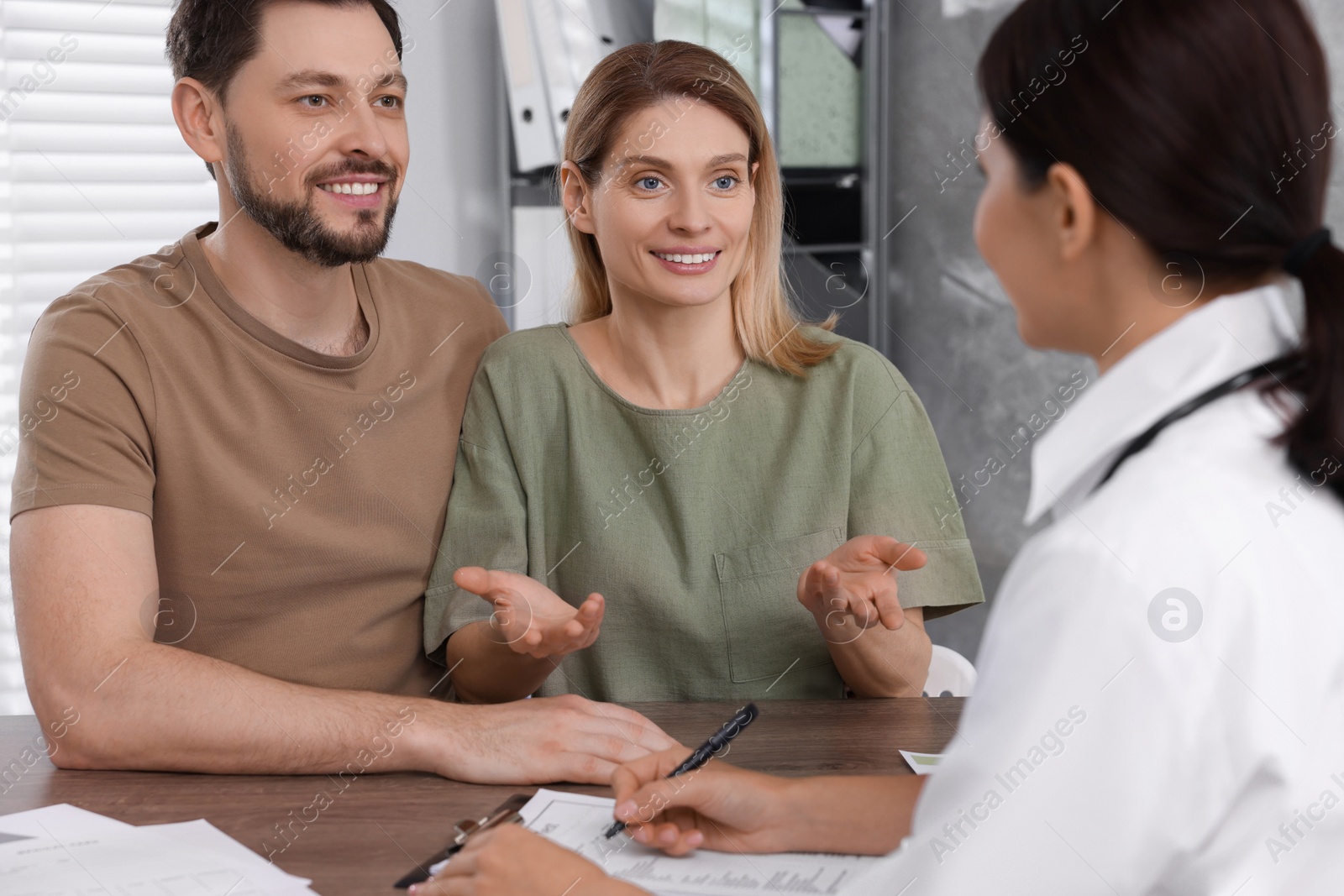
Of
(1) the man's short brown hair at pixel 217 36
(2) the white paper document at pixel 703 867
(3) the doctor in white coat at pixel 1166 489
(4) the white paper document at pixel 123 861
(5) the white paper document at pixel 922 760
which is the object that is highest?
(1) the man's short brown hair at pixel 217 36

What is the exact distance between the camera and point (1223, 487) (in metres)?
0.66

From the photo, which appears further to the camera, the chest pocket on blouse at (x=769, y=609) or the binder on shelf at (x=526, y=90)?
the binder on shelf at (x=526, y=90)

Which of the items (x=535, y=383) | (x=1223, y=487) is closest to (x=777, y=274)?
(x=535, y=383)

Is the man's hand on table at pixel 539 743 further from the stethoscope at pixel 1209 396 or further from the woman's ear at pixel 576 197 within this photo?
the woman's ear at pixel 576 197

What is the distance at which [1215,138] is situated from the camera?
71cm

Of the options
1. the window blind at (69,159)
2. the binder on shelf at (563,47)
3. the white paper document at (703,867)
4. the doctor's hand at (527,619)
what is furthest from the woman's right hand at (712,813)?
the window blind at (69,159)

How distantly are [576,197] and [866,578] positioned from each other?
789mm

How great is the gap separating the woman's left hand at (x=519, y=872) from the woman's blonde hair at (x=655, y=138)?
95 cm

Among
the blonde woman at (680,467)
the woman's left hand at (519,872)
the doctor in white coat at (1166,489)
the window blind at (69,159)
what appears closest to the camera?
the doctor in white coat at (1166,489)

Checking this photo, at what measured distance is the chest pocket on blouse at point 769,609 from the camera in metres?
1.60

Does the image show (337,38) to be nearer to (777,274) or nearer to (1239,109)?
(777,274)

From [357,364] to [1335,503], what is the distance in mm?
1285

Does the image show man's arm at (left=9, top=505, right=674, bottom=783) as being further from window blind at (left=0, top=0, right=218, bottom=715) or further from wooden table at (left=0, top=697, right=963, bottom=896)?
window blind at (left=0, top=0, right=218, bottom=715)

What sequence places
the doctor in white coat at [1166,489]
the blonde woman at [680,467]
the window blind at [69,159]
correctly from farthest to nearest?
the window blind at [69,159] < the blonde woman at [680,467] < the doctor in white coat at [1166,489]
